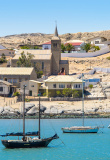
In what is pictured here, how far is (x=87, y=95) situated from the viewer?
9306 cm

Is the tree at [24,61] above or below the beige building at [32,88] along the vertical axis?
above

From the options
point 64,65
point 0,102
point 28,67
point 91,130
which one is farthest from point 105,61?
point 91,130

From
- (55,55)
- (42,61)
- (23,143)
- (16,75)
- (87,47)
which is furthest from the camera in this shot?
(87,47)

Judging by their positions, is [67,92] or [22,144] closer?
[22,144]

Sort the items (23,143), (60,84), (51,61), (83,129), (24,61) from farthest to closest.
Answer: (51,61) < (24,61) < (60,84) < (83,129) < (23,143)

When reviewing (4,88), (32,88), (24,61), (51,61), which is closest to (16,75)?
(4,88)

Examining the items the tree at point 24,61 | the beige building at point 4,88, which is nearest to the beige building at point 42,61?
the tree at point 24,61

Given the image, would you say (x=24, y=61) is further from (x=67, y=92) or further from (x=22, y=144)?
(x=22, y=144)

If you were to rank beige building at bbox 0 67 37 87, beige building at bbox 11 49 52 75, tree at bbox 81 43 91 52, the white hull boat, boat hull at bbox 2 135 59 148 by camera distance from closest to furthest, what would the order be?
boat hull at bbox 2 135 59 148 < the white hull boat < beige building at bbox 0 67 37 87 < beige building at bbox 11 49 52 75 < tree at bbox 81 43 91 52

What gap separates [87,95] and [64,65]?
67.6 ft

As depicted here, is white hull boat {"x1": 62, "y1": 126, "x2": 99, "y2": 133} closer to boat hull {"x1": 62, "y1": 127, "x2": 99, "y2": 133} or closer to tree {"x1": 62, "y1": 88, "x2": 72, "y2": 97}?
boat hull {"x1": 62, "y1": 127, "x2": 99, "y2": 133}

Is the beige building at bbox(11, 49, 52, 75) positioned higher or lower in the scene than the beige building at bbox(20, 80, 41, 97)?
higher

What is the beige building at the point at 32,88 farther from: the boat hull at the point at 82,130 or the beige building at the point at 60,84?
the boat hull at the point at 82,130

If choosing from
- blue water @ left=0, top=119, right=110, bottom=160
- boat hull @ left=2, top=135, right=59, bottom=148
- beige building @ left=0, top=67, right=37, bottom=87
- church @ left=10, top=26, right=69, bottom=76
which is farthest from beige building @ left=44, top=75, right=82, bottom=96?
boat hull @ left=2, top=135, right=59, bottom=148
